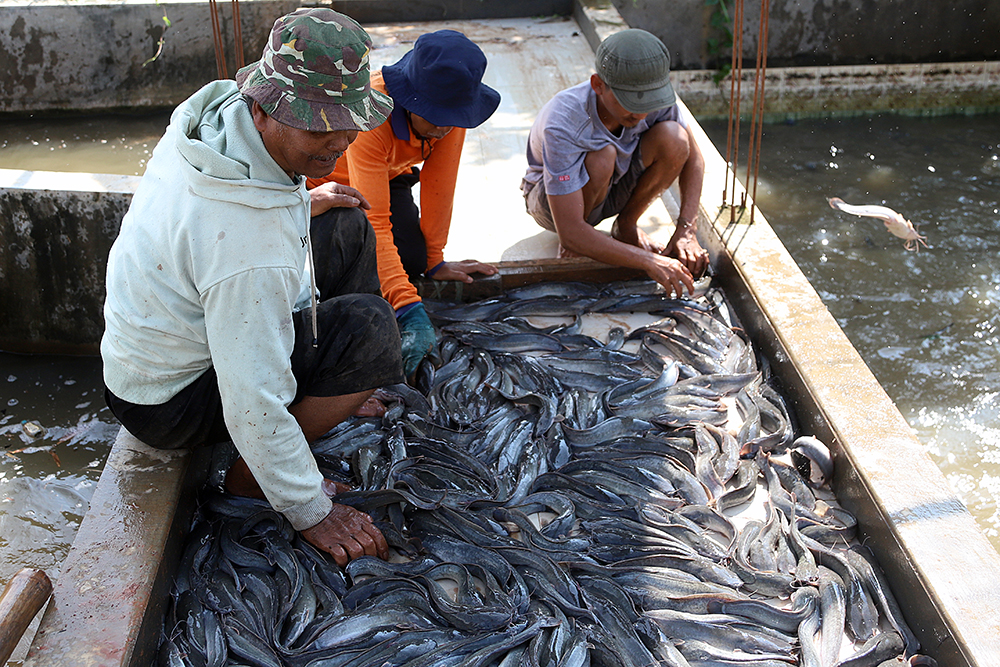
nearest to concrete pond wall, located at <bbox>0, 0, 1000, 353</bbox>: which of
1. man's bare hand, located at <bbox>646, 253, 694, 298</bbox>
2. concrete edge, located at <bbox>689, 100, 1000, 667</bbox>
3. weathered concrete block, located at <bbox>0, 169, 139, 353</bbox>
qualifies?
weathered concrete block, located at <bbox>0, 169, 139, 353</bbox>

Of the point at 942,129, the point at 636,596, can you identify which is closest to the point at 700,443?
the point at 636,596

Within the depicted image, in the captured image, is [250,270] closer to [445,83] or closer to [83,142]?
[445,83]

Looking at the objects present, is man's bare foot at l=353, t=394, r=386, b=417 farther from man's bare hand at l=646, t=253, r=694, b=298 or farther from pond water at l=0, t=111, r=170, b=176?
pond water at l=0, t=111, r=170, b=176

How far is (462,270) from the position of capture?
373 centimetres

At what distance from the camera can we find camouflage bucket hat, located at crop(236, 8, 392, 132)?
1.78 m

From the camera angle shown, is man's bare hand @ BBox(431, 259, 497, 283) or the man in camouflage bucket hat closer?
the man in camouflage bucket hat

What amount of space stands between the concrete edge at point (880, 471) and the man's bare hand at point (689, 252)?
125mm

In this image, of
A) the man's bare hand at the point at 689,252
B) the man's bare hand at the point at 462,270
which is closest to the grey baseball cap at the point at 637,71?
the man's bare hand at the point at 689,252

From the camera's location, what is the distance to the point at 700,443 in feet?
9.36

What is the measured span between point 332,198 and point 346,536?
1081 mm

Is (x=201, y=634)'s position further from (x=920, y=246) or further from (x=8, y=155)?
(x=8, y=155)

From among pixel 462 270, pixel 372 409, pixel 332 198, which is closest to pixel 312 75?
pixel 332 198

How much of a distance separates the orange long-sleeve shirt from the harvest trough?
1.40ft

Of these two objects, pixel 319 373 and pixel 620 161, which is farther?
pixel 620 161
